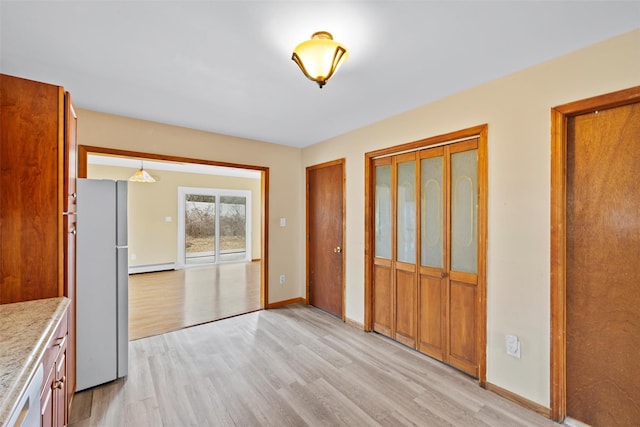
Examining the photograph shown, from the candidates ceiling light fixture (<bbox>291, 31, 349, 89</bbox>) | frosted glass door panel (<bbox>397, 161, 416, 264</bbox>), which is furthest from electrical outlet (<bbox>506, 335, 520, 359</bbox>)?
ceiling light fixture (<bbox>291, 31, 349, 89</bbox>)

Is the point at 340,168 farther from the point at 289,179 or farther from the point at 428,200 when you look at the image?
the point at 428,200

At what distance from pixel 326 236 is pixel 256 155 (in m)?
1.54

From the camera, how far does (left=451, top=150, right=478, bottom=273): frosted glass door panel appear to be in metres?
2.41

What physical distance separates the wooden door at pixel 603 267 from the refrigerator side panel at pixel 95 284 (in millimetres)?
3380

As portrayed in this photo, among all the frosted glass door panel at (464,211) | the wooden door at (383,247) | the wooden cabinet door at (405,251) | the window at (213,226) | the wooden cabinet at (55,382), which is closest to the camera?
the wooden cabinet at (55,382)

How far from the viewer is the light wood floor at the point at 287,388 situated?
1909 millimetres

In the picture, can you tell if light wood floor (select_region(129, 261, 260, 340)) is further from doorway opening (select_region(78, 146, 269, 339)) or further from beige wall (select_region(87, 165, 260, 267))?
beige wall (select_region(87, 165, 260, 267))

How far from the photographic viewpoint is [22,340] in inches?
46.5

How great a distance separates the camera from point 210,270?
6785 mm

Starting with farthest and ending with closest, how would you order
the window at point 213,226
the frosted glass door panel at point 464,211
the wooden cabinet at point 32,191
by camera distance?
the window at point 213,226, the frosted glass door panel at point 464,211, the wooden cabinet at point 32,191

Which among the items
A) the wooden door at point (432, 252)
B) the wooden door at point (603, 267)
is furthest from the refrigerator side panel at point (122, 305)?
the wooden door at point (603, 267)

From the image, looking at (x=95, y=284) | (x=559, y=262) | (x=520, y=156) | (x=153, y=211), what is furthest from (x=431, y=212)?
(x=153, y=211)

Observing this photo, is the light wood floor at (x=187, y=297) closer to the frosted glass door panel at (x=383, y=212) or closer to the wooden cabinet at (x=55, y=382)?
the wooden cabinet at (x=55, y=382)

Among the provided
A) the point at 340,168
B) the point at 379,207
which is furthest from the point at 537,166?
the point at 340,168
